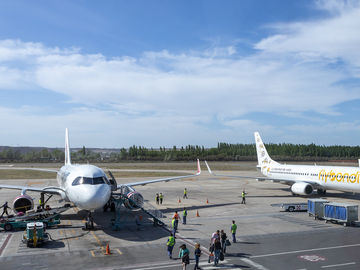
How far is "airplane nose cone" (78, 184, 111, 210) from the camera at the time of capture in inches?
854

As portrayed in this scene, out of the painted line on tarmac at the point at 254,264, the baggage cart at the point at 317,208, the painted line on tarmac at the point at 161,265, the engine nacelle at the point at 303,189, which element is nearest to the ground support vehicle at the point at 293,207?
the baggage cart at the point at 317,208

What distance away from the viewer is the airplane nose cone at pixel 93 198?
21688mm

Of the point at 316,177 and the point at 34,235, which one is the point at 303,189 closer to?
the point at 316,177

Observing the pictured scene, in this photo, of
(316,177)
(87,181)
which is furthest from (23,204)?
(316,177)

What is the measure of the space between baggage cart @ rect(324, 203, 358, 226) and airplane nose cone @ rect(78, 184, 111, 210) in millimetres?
18014

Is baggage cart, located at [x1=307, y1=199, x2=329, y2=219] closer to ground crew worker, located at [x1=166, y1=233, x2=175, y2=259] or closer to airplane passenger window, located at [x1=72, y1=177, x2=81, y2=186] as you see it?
ground crew worker, located at [x1=166, y1=233, x2=175, y2=259]

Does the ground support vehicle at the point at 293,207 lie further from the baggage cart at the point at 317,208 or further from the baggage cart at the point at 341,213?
the baggage cart at the point at 341,213

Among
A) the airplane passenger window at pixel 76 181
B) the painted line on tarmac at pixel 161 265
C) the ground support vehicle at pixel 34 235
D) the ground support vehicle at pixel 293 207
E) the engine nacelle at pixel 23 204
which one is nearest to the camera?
the painted line on tarmac at pixel 161 265

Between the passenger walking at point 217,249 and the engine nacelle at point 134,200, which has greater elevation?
the engine nacelle at point 134,200

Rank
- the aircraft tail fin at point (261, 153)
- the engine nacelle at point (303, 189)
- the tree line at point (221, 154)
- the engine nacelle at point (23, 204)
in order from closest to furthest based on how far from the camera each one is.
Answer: the engine nacelle at point (23, 204)
the engine nacelle at point (303, 189)
the aircraft tail fin at point (261, 153)
the tree line at point (221, 154)

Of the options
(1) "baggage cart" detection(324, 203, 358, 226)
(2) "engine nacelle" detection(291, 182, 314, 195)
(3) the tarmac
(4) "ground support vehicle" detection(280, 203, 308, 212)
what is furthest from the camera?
(2) "engine nacelle" detection(291, 182, 314, 195)

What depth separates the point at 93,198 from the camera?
71.1 feet

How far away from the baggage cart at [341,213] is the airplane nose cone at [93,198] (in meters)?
18.0

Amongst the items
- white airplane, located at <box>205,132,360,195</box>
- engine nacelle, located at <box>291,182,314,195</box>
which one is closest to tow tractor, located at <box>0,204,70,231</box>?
white airplane, located at <box>205,132,360,195</box>
